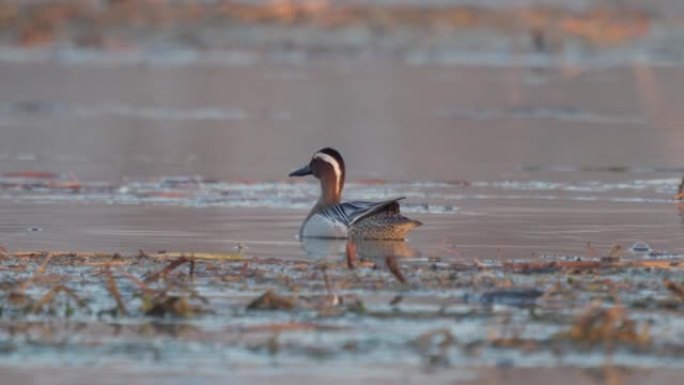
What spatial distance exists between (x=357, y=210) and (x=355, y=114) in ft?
41.8

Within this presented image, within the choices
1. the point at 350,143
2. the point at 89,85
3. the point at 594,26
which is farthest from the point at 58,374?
the point at 594,26

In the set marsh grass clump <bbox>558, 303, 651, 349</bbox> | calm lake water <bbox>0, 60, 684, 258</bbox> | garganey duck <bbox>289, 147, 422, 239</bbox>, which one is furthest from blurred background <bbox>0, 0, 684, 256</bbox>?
marsh grass clump <bbox>558, 303, 651, 349</bbox>

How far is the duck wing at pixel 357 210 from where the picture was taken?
13.1 m

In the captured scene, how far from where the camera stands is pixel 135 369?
8.27 m

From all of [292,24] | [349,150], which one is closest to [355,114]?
[349,150]

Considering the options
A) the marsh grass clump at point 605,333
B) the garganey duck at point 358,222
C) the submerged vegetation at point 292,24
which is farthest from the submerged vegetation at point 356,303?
the submerged vegetation at point 292,24

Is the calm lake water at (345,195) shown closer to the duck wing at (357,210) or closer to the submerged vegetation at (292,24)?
the duck wing at (357,210)

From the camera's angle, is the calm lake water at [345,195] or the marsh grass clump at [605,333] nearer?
the calm lake water at [345,195]

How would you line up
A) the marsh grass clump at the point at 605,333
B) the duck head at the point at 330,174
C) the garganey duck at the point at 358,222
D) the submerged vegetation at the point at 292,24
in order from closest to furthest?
the marsh grass clump at the point at 605,333
the garganey duck at the point at 358,222
the duck head at the point at 330,174
the submerged vegetation at the point at 292,24

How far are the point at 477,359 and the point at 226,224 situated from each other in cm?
568

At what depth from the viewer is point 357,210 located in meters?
13.3

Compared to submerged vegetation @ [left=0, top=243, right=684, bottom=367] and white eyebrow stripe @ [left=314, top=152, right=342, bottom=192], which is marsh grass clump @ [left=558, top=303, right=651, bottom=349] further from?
white eyebrow stripe @ [left=314, top=152, right=342, bottom=192]

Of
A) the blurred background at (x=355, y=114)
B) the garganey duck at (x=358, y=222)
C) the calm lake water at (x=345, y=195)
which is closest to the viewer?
the calm lake water at (x=345, y=195)

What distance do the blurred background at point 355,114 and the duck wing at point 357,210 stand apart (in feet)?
1.03
